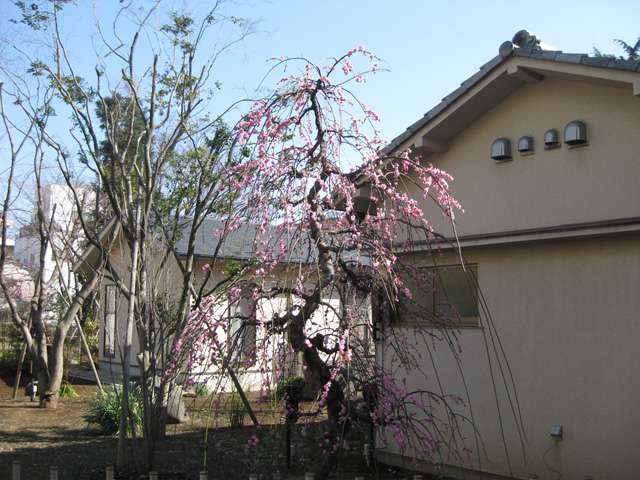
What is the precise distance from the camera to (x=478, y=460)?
845 centimetres

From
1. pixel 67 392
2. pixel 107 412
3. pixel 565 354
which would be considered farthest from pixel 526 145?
pixel 67 392

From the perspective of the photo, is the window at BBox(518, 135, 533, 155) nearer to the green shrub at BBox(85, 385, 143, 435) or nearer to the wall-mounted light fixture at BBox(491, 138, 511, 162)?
the wall-mounted light fixture at BBox(491, 138, 511, 162)

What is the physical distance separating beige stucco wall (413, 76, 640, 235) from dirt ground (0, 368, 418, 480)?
3.47 m

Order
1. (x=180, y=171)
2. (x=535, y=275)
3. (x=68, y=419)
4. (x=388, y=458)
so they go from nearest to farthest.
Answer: (x=535, y=275) → (x=388, y=458) → (x=180, y=171) → (x=68, y=419)

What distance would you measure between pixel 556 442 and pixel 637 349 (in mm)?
1447

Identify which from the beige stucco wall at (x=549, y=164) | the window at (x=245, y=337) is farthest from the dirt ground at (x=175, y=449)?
the beige stucco wall at (x=549, y=164)

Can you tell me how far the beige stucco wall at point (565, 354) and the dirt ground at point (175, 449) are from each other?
179 centimetres

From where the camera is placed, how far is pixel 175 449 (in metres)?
10.6

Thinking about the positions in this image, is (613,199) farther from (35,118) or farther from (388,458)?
(35,118)

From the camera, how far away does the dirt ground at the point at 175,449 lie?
888 centimetres

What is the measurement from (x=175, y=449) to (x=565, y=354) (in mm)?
6068

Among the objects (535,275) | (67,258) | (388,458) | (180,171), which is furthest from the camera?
(67,258)

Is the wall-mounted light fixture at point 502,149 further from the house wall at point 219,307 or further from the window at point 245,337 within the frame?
the window at point 245,337

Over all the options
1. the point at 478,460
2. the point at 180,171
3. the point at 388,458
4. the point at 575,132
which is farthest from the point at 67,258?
the point at 575,132
